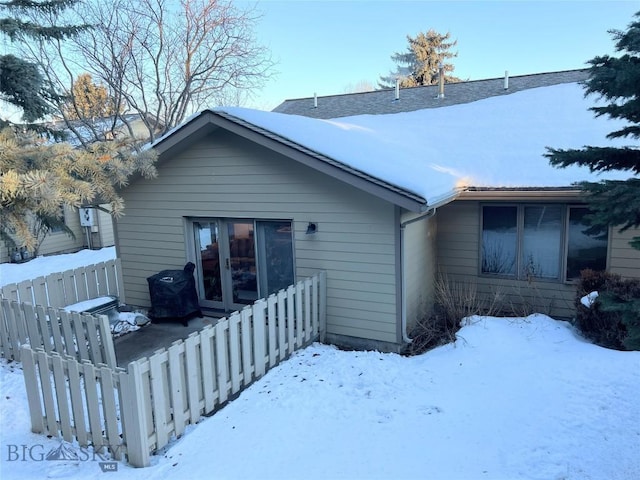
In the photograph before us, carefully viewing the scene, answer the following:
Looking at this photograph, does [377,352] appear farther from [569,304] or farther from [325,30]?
[325,30]

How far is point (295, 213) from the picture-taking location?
24.2 feet

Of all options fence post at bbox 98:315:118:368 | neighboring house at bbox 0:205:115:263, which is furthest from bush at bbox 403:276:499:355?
neighboring house at bbox 0:205:115:263

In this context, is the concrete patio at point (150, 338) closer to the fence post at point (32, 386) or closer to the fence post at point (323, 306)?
the fence post at point (32, 386)

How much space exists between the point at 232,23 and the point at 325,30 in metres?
5.28

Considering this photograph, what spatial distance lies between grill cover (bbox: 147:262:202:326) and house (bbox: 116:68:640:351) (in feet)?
1.85

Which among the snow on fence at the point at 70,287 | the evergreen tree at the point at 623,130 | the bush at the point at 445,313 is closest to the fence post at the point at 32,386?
the snow on fence at the point at 70,287

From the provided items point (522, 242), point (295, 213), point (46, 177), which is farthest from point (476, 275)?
point (46, 177)

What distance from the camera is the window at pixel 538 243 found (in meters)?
7.91

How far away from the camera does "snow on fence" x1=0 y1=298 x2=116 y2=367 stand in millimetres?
5848

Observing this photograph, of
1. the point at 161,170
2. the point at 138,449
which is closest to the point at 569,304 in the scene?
the point at 138,449

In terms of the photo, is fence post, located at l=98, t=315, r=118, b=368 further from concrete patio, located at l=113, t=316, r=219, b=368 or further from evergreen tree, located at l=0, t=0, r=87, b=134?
evergreen tree, located at l=0, t=0, r=87, b=134

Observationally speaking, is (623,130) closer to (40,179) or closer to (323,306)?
(323,306)

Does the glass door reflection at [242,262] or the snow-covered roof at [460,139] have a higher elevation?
the snow-covered roof at [460,139]

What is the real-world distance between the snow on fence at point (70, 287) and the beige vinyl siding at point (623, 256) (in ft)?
31.4
